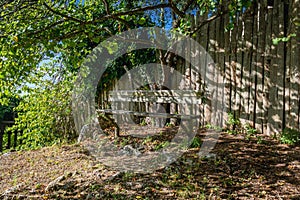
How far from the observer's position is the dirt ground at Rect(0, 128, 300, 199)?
2768 millimetres

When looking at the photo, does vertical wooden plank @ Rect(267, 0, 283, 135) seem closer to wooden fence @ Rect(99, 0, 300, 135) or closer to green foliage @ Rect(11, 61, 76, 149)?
wooden fence @ Rect(99, 0, 300, 135)

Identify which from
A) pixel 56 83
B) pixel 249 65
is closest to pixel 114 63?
pixel 56 83

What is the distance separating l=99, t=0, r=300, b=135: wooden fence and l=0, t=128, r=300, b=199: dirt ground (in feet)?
1.32

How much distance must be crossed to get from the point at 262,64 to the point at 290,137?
1158mm

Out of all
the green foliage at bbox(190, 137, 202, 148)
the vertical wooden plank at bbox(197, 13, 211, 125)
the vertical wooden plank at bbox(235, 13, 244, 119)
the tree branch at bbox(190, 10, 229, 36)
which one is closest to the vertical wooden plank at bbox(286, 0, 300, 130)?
the vertical wooden plank at bbox(235, 13, 244, 119)

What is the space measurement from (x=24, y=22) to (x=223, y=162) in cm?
380

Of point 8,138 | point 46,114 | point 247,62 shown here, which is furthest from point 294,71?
point 8,138

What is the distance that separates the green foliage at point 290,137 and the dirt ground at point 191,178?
0.11m

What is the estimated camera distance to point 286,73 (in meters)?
3.86

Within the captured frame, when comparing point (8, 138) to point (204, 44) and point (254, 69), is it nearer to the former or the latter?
point (204, 44)

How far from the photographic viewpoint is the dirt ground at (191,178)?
→ 2.77m

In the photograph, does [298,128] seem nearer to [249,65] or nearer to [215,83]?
[249,65]

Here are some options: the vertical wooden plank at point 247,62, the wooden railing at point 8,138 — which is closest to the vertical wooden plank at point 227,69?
the vertical wooden plank at point 247,62

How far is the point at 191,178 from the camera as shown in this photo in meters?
3.05
